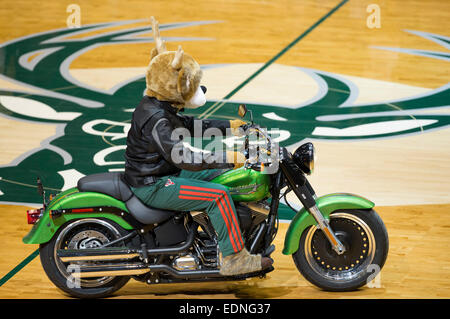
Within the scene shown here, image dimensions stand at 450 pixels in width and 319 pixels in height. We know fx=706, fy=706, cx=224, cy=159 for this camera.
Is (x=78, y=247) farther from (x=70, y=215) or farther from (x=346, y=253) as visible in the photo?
(x=346, y=253)

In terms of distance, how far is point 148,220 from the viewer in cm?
437

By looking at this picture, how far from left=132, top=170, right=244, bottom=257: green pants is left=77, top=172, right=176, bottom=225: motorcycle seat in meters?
0.05

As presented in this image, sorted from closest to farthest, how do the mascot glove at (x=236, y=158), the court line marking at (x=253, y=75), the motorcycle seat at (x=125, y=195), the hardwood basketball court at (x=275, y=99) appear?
the mascot glove at (x=236, y=158) → the motorcycle seat at (x=125, y=195) → the court line marking at (x=253, y=75) → the hardwood basketball court at (x=275, y=99)

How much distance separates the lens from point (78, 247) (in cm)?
448

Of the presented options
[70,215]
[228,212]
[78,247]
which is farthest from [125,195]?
[228,212]

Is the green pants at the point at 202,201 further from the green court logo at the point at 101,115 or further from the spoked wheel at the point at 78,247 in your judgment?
the green court logo at the point at 101,115

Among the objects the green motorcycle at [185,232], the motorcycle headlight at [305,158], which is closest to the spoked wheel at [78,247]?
the green motorcycle at [185,232]

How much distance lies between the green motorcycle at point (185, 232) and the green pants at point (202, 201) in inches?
3.8

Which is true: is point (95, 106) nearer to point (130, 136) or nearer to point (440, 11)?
point (130, 136)

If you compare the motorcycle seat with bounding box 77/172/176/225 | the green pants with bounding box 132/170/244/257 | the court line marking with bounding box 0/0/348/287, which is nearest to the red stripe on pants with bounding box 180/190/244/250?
the green pants with bounding box 132/170/244/257

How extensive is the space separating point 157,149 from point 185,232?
0.58m

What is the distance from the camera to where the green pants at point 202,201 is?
426 centimetres

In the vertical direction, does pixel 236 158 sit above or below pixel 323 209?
above

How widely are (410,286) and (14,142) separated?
13.8ft
